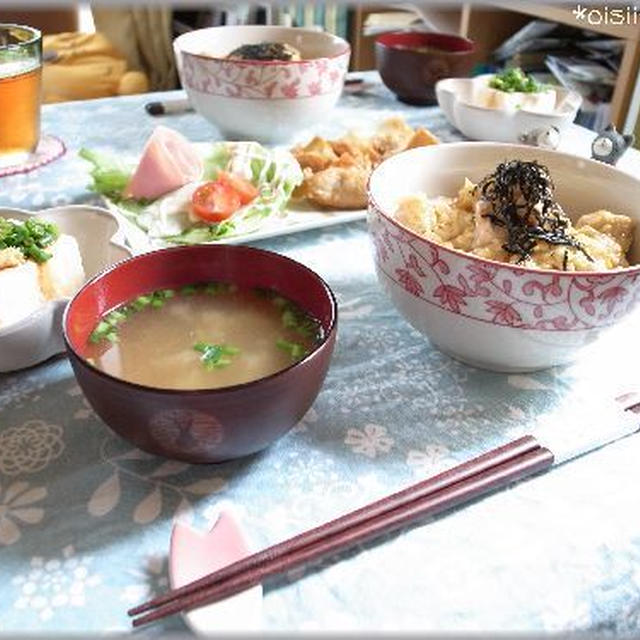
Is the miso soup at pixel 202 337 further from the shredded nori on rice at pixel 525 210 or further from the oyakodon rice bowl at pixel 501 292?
the shredded nori on rice at pixel 525 210

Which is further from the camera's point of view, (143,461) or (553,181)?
(553,181)

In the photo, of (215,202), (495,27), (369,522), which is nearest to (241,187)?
(215,202)

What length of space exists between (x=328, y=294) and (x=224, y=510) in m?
0.23

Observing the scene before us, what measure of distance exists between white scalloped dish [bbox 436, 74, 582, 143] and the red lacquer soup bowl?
812 millimetres

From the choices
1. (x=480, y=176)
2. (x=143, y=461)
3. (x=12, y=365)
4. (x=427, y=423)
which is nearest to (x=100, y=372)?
(x=143, y=461)

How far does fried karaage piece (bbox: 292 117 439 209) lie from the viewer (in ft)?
3.78

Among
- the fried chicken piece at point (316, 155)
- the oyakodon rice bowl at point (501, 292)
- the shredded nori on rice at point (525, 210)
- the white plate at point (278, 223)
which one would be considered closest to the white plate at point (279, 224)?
the white plate at point (278, 223)

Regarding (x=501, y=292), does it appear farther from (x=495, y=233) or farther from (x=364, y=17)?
(x=364, y=17)

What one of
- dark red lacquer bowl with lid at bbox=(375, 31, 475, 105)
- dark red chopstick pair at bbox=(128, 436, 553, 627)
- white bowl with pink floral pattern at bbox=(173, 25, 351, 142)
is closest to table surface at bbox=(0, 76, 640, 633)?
dark red chopstick pair at bbox=(128, 436, 553, 627)

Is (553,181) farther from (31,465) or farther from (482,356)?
(31,465)

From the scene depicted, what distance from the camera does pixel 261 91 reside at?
134 cm

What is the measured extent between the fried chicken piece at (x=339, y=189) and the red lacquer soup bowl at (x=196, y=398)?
1.32 feet

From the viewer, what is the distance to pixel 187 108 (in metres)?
1.64

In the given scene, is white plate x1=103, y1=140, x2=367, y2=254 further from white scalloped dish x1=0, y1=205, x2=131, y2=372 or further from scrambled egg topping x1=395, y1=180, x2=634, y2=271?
→ scrambled egg topping x1=395, y1=180, x2=634, y2=271
